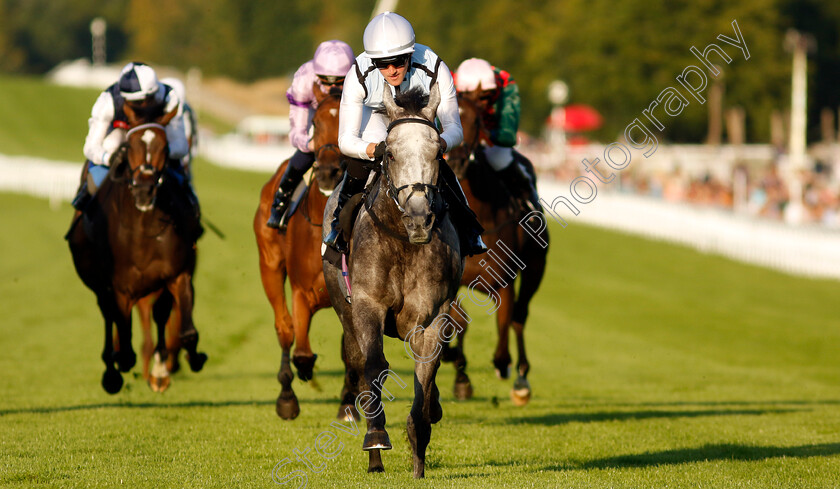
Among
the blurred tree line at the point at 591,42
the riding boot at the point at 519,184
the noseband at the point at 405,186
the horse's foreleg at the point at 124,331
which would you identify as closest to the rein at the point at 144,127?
the horse's foreleg at the point at 124,331

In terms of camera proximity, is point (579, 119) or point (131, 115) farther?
point (579, 119)

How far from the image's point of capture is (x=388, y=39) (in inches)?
256

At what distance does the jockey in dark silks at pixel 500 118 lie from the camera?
9.97 meters

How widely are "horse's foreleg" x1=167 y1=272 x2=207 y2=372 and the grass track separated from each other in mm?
538

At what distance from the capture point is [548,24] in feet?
216

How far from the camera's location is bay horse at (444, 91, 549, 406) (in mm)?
9484

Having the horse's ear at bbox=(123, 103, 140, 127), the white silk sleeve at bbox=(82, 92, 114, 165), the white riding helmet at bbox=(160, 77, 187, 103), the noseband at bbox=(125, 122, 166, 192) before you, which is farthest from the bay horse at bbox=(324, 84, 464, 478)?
the white riding helmet at bbox=(160, 77, 187, 103)

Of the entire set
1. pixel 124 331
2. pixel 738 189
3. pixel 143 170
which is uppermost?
pixel 143 170

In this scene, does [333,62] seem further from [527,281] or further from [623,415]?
[623,415]

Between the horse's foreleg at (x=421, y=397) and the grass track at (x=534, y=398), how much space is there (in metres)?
0.16

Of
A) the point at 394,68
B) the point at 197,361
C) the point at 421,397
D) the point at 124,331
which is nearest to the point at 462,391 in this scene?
the point at 197,361

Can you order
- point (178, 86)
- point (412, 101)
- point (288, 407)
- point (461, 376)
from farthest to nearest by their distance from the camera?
point (178, 86) → point (461, 376) → point (288, 407) → point (412, 101)

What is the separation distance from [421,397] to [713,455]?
221 cm

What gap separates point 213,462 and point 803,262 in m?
19.0
